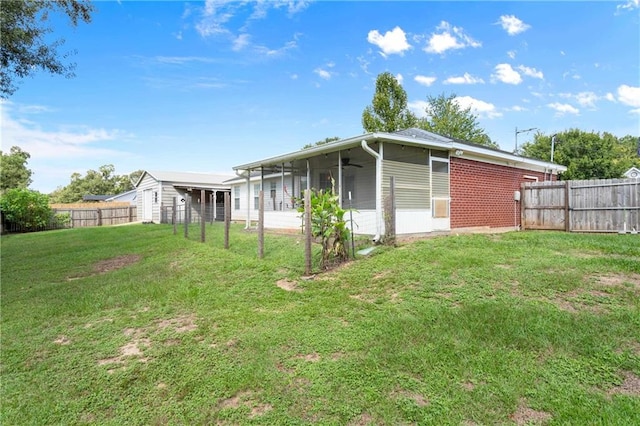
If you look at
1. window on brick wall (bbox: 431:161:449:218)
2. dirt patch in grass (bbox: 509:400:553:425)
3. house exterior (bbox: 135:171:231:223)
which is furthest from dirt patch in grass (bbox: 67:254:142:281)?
house exterior (bbox: 135:171:231:223)

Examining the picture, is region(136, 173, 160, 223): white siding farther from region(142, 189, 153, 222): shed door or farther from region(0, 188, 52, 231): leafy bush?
region(0, 188, 52, 231): leafy bush

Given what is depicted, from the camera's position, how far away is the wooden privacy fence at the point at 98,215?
24156 millimetres

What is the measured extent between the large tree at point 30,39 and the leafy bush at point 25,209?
15705mm

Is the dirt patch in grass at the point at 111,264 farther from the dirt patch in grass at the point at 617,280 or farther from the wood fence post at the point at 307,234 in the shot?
the dirt patch in grass at the point at 617,280

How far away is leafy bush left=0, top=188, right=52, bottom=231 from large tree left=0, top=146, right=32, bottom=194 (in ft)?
75.9

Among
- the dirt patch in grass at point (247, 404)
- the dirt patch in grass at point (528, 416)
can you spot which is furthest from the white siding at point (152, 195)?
the dirt patch in grass at point (528, 416)

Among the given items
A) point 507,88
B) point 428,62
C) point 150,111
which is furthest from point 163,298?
point 507,88

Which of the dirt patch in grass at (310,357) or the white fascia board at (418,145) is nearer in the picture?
the dirt patch in grass at (310,357)

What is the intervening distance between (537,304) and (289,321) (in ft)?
9.59

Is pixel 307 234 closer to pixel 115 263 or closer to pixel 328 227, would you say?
pixel 328 227

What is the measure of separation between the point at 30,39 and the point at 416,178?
33.3ft

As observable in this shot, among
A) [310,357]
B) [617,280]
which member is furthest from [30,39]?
[617,280]

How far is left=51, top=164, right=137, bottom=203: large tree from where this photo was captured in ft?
172

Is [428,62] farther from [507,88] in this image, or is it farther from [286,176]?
[286,176]
